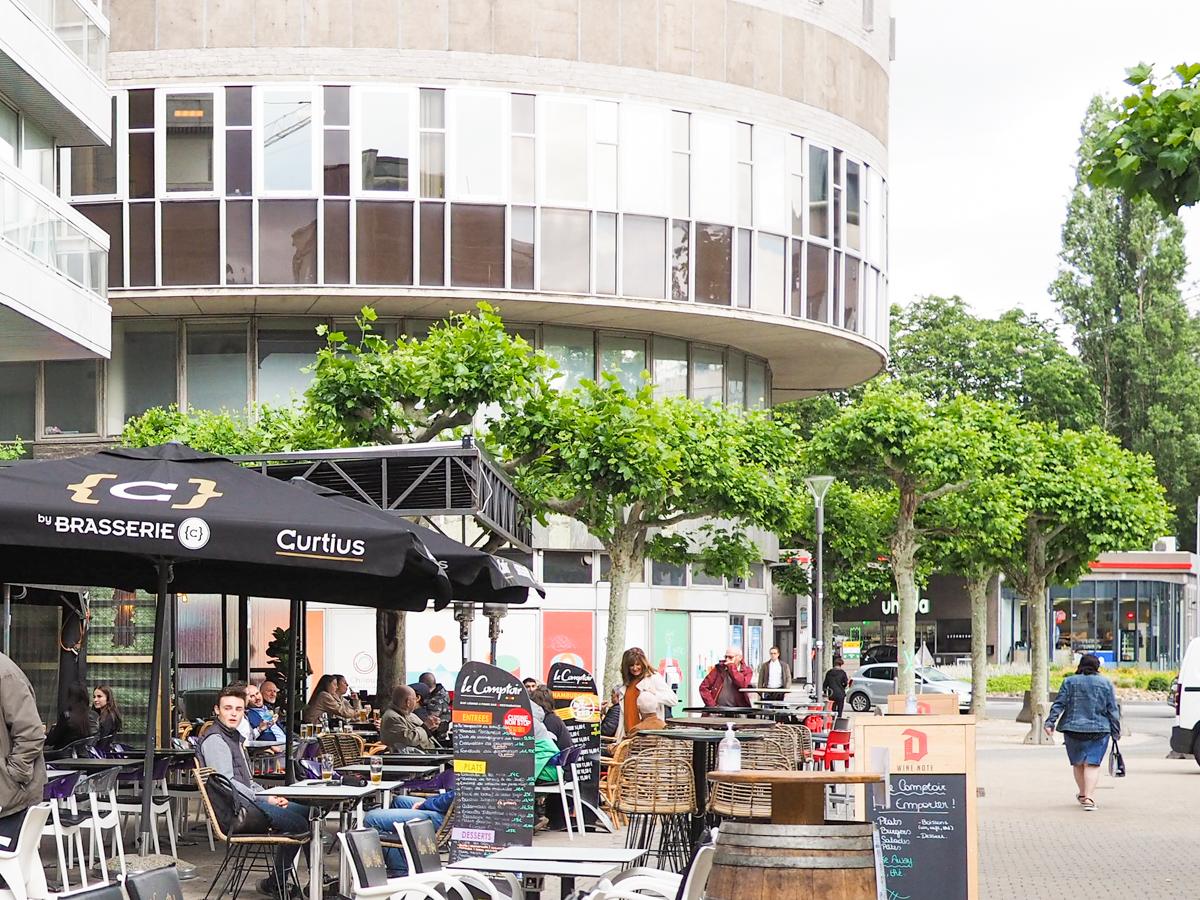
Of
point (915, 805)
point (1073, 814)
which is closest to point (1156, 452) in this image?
point (1073, 814)

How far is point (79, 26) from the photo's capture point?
2642cm

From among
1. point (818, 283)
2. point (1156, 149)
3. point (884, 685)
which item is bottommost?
point (884, 685)

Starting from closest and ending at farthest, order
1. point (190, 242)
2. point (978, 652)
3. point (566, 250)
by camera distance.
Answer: point (190, 242) → point (566, 250) → point (978, 652)

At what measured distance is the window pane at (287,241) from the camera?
34.6 meters

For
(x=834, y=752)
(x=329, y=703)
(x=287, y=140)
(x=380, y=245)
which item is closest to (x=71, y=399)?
(x=287, y=140)

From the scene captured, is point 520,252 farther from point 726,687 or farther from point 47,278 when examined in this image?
point 47,278

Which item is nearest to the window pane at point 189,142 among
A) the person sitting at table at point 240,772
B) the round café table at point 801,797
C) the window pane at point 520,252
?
the window pane at point 520,252

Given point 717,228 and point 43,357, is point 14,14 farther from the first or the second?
point 717,228

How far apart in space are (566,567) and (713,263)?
729cm

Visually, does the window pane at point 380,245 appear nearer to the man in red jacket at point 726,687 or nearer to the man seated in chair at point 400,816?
the man in red jacket at point 726,687

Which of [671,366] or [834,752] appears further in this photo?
[671,366]

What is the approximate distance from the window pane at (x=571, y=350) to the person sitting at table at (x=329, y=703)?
44.3 feet

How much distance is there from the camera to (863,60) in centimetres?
4062

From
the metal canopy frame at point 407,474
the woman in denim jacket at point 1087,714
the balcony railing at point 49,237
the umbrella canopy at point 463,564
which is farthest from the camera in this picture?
the balcony railing at point 49,237
